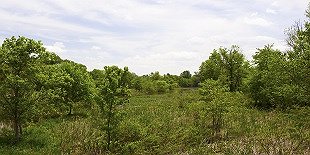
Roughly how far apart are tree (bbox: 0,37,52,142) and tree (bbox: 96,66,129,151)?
4.61 metres

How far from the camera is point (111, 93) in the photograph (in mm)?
17844

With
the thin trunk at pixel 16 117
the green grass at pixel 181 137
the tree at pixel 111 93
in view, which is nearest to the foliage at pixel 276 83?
A: the green grass at pixel 181 137

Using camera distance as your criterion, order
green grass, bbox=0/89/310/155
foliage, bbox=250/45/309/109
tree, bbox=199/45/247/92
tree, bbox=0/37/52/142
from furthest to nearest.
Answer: tree, bbox=199/45/247/92
foliage, bbox=250/45/309/109
tree, bbox=0/37/52/142
green grass, bbox=0/89/310/155

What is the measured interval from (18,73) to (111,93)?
6.24m

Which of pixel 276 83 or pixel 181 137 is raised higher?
pixel 276 83

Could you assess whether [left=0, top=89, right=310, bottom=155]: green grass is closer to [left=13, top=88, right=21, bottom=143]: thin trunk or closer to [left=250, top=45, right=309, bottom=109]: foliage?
[left=13, top=88, right=21, bottom=143]: thin trunk

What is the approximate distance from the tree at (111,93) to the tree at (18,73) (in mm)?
4611

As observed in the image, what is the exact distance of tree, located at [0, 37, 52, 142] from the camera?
19750 mm

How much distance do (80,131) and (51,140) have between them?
1.95 meters

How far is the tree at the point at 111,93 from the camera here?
706 inches

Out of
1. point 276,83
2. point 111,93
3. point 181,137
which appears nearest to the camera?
point 111,93

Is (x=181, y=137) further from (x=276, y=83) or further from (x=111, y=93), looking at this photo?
(x=276, y=83)

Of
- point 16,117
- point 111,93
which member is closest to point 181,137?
point 111,93

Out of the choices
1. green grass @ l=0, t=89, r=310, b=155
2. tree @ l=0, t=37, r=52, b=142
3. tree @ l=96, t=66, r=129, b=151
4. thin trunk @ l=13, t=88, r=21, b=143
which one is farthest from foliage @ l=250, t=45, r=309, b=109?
thin trunk @ l=13, t=88, r=21, b=143
